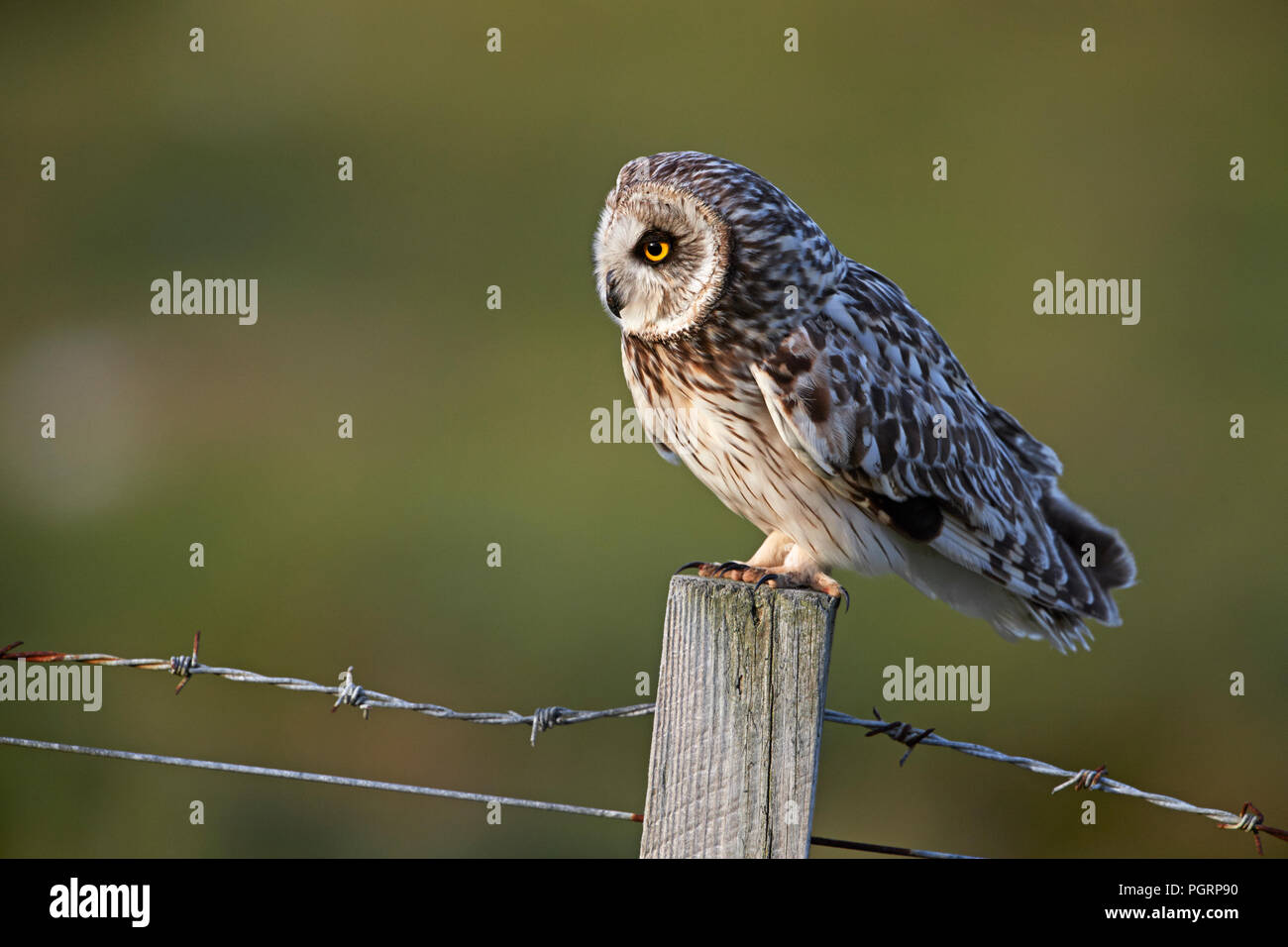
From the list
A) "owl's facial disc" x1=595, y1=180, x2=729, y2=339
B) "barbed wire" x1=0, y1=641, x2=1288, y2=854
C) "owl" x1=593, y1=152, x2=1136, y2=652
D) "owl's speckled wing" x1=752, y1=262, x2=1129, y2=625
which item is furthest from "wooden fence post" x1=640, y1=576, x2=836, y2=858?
"owl's facial disc" x1=595, y1=180, x2=729, y2=339

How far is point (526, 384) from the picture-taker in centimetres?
1655

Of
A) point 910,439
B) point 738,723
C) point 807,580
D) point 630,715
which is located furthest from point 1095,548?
point 738,723

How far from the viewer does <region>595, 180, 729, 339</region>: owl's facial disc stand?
185 inches

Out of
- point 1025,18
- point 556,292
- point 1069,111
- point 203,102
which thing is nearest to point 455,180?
point 556,292

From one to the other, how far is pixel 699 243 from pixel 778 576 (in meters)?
1.23

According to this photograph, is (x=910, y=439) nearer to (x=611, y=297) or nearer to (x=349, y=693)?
(x=611, y=297)

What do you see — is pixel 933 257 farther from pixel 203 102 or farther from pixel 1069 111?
pixel 203 102

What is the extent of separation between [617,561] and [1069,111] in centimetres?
1618

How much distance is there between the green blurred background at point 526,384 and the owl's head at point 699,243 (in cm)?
538

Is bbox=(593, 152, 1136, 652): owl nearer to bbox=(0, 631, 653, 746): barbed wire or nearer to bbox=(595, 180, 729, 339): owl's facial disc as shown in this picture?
bbox=(595, 180, 729, 339): owl's facial disc

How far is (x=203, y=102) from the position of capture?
2336cm

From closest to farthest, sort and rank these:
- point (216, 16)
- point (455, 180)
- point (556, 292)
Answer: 1. point (556, 292)
2. point (455, 180)
3. point (216, 16)

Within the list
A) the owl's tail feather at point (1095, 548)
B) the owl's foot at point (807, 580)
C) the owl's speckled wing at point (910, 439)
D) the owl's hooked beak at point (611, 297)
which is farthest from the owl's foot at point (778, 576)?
the owl's tail feather at point (1095, 548)

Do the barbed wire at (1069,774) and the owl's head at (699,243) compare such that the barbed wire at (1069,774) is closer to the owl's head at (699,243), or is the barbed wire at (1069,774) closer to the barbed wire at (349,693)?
the barbed wire at (349,693)
